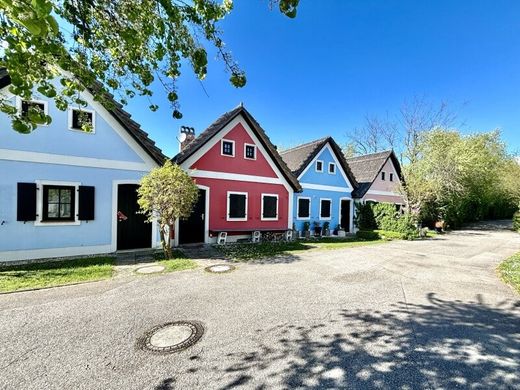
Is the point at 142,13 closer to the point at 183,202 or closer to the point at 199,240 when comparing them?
the point at 183,202

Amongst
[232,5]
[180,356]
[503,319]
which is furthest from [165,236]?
[503,319]

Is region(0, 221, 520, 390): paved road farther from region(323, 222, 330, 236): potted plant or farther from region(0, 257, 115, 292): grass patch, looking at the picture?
region(323, 222, 330, 236): potted plant

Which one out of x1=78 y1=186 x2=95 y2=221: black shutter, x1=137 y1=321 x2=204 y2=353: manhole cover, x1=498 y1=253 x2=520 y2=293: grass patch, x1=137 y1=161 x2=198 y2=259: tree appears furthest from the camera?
x1=78 y1=186 x2=95 y2=221: black shutter

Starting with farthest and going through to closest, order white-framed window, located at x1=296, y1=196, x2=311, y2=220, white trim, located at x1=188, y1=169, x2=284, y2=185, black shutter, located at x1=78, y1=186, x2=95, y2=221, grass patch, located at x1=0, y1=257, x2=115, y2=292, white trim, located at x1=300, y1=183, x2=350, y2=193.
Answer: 1. white trim, located at x1=300, y1=183, x2=350, y2=193
2. white-framed window, located at x1=296, y1=196, x2=311, y2=220
3. white trim, located at x1=188, y1=169, x2=284, y2=185
4. black shutter, located at x1=78, y1=186, x2=95, y2=221
5. grass patch, located at x1=0, y1=257, x2=115, y2=292

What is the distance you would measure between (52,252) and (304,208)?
41.9 ft

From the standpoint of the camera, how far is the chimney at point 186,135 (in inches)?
568

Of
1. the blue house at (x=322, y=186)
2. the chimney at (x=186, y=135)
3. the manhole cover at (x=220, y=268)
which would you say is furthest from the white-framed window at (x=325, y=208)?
the manhole cover at (x=220, y=268)

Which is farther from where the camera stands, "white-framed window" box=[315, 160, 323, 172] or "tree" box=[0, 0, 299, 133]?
"white-framed window" box=[315, 160, 323, 172]

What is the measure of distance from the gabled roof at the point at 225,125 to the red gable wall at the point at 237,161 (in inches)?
19.7

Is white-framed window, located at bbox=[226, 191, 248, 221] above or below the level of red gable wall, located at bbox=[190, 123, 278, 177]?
below

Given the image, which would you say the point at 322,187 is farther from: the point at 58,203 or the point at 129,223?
the point at 58,203

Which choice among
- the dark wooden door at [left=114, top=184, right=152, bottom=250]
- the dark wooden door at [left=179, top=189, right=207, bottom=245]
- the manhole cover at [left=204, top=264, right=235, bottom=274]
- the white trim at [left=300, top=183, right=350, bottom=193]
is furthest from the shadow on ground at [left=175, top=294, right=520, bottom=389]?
the white trim at [left=300, top=183, right=350, bottom=193]

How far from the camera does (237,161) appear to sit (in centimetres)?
1310

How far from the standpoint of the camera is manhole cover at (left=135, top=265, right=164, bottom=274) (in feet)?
23.3
